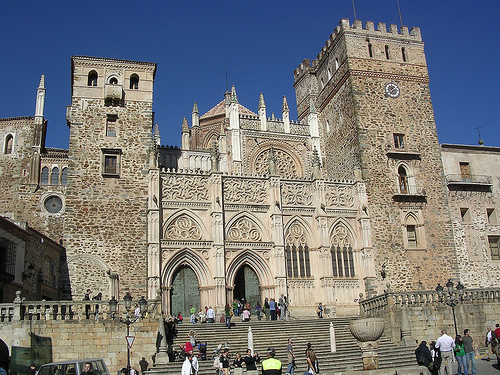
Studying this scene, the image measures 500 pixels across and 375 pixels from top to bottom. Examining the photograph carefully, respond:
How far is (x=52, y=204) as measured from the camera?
4100 centimetres

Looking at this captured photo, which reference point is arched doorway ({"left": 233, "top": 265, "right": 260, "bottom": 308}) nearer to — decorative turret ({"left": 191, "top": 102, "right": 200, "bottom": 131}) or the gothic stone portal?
the gothic stone portal

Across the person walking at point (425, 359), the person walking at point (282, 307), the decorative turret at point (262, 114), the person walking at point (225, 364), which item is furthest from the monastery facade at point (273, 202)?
the person walking at point (425, 359)

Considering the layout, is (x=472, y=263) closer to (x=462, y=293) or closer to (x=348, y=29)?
(x=462, y=293)

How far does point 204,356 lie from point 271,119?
26063 millimetres

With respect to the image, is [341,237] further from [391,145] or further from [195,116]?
[195,116]

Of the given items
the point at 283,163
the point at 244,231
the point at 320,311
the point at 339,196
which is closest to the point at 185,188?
the point at 244,231

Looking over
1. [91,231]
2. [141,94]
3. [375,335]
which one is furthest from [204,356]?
[141,94]

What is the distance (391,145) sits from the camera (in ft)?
119

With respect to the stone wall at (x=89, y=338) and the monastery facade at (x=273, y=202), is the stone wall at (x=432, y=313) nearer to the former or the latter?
the monastery facade at (x=273, y=202)

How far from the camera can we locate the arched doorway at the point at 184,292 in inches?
1175

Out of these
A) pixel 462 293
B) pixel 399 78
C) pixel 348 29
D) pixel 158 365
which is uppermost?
pixel 348 29

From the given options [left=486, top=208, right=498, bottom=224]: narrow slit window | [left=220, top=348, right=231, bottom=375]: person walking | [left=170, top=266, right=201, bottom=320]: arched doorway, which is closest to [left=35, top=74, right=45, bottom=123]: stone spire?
[left=170, top=266, right=201, bottom=320]: arched doorway

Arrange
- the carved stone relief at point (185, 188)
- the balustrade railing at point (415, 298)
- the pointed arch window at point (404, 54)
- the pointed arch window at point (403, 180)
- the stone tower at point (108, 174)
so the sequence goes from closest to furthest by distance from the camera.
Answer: the balustrade railing at point (415, 298) → the stone tower at point (108, 174) → the carved stone relief at point (185, 188) → the pointed arch window at point (403, 180) → the pointed arch window at point (404, 54)

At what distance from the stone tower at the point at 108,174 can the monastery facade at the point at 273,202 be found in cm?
6
